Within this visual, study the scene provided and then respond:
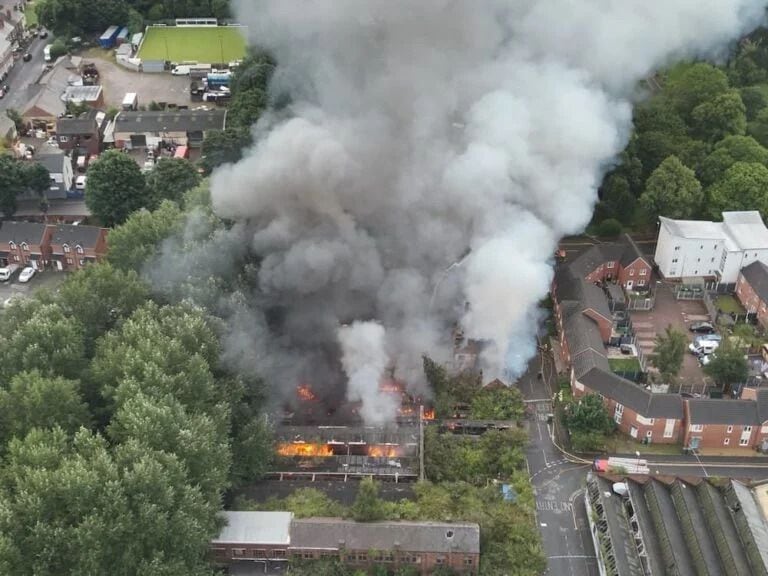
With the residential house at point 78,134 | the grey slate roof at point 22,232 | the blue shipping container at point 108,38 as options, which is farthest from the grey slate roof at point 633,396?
the blue shipping container at point 108,38

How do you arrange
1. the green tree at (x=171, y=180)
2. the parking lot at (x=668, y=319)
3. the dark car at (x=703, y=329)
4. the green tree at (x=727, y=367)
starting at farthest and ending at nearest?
the green tree at (x=171, y=180), the dark car at (x=703, y=329), the parking lot at (x=668, y=319), the green tree at (x=727, y=367)

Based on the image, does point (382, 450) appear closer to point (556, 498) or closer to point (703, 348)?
point (556, 498)

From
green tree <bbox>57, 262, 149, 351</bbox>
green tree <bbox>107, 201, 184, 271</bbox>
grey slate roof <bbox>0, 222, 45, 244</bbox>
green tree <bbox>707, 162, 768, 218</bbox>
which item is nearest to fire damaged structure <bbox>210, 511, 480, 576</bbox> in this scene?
green tree <bbox>57, 262, 149, 351</bbox>

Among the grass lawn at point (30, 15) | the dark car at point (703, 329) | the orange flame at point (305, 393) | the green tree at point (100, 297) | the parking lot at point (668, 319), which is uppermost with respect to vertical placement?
the green tree at point (100, 297)

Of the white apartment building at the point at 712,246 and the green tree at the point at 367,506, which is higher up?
the green tree at the point at 367,506

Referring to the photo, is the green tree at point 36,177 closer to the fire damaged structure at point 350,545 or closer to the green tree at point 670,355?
the fire damaged structure at point 350,545

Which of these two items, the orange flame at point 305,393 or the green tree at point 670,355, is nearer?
the orange flame at point 305,393

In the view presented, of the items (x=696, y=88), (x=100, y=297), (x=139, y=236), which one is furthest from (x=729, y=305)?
(x=100, y=297)

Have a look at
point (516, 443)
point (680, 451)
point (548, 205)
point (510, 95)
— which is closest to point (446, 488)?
point (516, 443)
